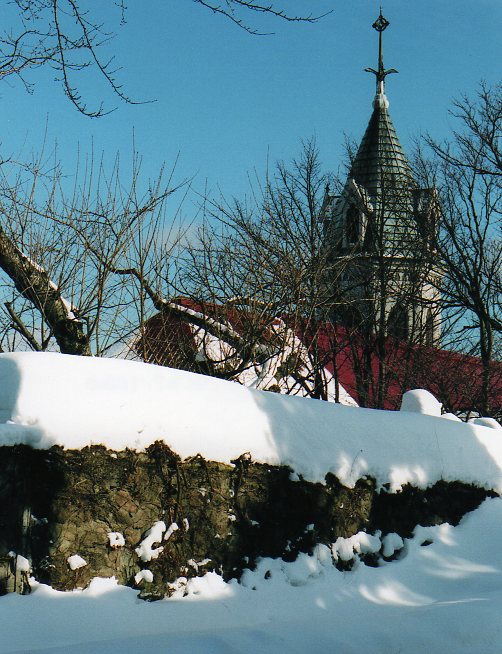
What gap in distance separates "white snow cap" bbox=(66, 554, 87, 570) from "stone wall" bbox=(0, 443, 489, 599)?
0.08 ft

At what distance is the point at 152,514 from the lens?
5293 mm

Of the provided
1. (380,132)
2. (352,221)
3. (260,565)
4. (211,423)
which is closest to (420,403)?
(260,565)

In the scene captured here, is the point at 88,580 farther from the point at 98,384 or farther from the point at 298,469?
the point at 298,469

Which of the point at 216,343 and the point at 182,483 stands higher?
the point at 216,343

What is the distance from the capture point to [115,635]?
4.51m

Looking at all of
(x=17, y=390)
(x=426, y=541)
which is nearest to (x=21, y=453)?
(x=17, y=390)

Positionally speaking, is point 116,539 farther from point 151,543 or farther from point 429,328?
point 429,328

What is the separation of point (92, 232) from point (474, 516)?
22.2 ft

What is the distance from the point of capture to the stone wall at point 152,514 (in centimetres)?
471

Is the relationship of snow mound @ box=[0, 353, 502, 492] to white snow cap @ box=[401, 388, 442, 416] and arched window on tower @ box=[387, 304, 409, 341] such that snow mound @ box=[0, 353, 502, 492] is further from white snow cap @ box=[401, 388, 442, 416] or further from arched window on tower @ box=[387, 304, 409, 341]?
arched window on tower @ box=[387, 304, 409, 341]

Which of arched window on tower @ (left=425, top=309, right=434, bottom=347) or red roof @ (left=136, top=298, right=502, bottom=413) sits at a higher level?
arched window on tower @ (left=425, top=309, right=434, bottom=347)

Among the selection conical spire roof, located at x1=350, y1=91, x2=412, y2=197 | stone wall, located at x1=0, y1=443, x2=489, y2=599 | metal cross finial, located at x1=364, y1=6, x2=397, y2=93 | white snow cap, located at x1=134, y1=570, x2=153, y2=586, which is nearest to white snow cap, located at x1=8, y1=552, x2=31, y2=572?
stone wall, located at x1=0, y1=443, x2=489, y2=599

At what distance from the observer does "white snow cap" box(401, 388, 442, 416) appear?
28.4ft

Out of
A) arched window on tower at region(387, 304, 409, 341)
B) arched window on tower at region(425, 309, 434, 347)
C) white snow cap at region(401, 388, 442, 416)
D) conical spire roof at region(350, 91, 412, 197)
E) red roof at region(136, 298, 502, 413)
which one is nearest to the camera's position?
white snow cap at region(401, 388, 442, 416)
